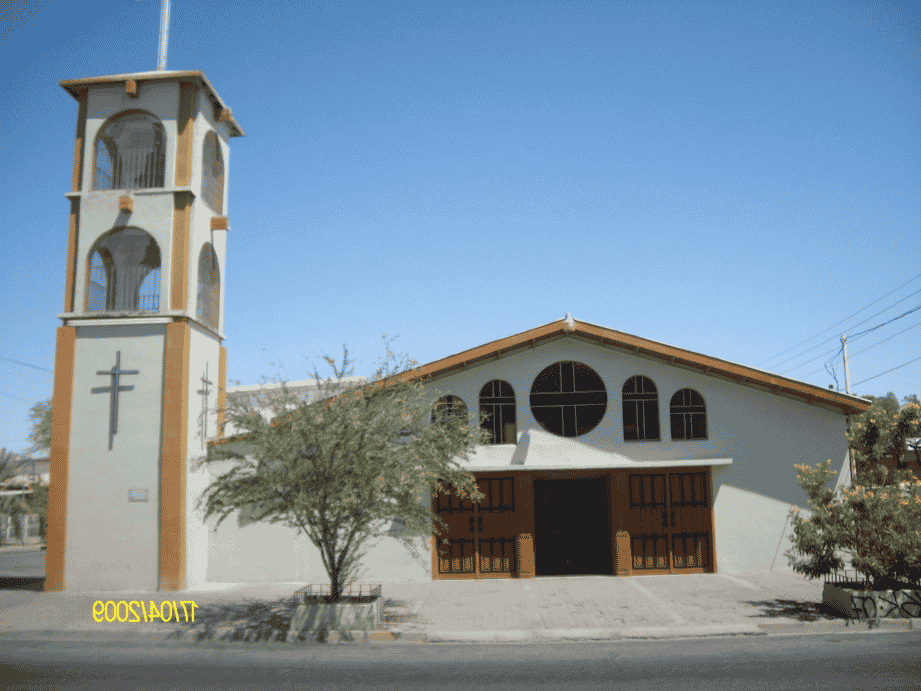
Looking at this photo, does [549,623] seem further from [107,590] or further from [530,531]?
[107,590]

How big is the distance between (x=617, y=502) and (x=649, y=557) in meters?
1.55

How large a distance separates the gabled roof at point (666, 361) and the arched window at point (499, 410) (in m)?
0.88

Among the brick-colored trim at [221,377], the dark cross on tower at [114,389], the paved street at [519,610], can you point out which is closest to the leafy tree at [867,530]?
the paved street at [519,610]

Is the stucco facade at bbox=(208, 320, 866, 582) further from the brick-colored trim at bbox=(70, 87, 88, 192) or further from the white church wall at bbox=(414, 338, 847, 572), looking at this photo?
the brick-colored trim at bbox=(70, 87, 88, 192)

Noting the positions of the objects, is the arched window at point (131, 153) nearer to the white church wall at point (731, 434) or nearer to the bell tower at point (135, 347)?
the bell tower at point (135, 347)

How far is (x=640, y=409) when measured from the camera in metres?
18.2

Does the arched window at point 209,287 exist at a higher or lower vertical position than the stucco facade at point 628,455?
higher

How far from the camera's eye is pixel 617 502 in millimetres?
17828

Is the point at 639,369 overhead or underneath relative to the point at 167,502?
overhead

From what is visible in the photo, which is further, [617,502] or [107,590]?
[617,502]

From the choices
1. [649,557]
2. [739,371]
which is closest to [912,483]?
[739,371]

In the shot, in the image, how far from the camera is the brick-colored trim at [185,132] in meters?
17.7
